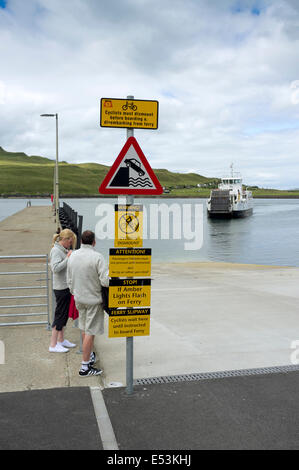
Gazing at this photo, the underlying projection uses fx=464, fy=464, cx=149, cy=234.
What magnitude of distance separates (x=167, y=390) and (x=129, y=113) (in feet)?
10.3

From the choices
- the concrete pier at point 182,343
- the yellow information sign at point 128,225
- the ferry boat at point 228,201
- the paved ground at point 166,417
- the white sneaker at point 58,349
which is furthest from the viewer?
the ferry boat at point 228,201

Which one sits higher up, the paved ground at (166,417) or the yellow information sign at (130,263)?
the yellow information sign at (130,263)

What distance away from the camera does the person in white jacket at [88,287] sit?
5.52m

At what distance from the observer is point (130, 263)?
202 inches

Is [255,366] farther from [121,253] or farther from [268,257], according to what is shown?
[268,257]

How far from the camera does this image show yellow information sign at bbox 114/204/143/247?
16.6 ft

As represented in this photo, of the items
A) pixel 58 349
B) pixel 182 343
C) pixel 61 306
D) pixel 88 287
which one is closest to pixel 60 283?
pixel 61 306

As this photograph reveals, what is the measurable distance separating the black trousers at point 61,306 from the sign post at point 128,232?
5.09 ft

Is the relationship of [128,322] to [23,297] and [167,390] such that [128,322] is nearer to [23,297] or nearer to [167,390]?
[167,390]

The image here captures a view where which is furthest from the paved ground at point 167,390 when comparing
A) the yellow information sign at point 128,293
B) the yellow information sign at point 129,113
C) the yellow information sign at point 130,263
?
the yellow information sign at point 129,113

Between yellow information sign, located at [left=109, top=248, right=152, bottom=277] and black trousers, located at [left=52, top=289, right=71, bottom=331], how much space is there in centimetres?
163

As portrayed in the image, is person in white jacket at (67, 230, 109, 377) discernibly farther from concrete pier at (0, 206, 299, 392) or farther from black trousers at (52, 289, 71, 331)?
black trousers at (52, 289, 71, 331)

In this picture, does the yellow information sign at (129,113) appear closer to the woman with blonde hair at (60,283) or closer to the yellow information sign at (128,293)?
the yellow information sign at (128,293)
